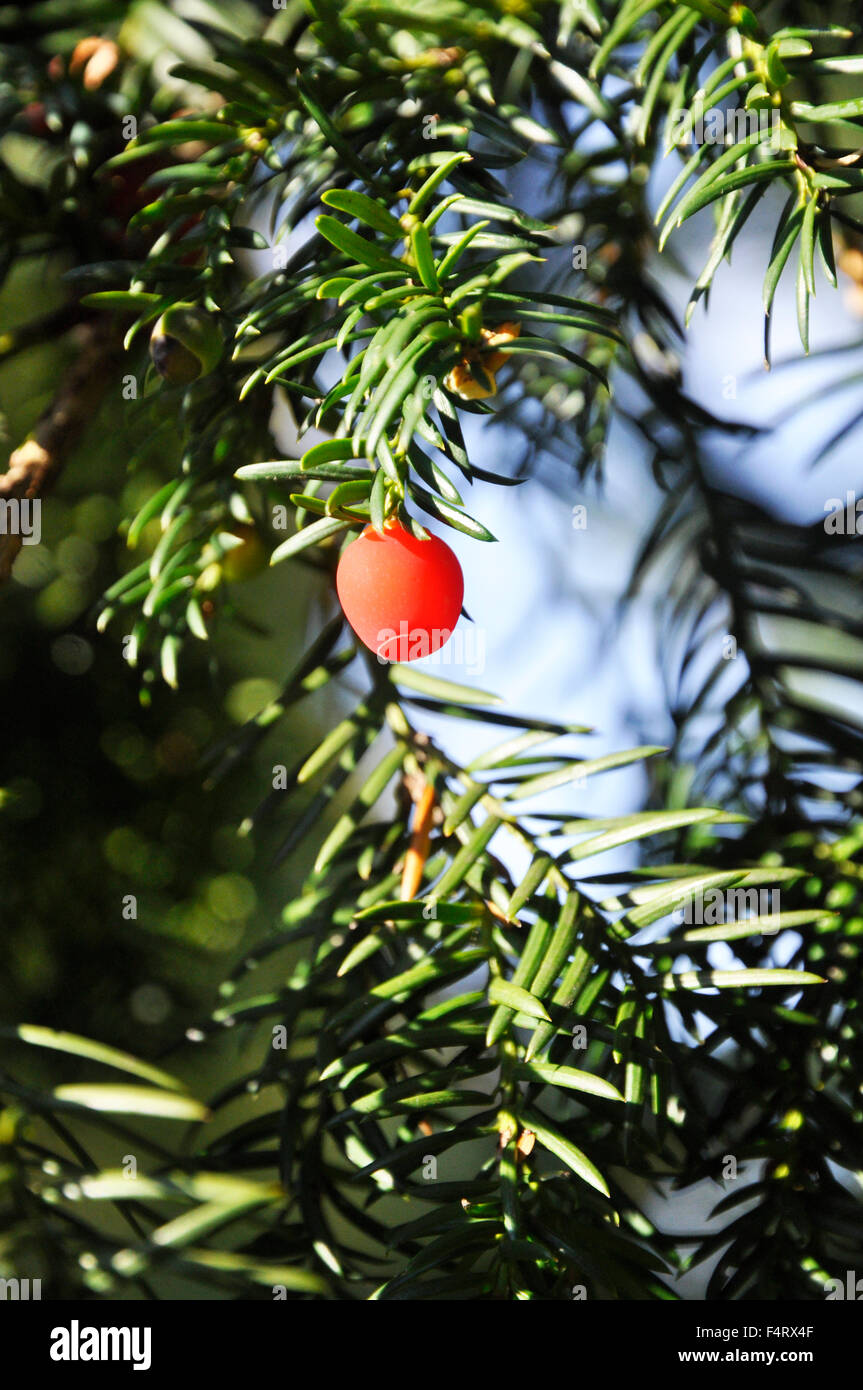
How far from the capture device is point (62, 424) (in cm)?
36

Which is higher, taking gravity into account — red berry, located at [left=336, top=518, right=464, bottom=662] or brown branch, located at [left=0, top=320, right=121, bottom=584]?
brown branch, located at [left=0, top=320, right=121, bottom=584]

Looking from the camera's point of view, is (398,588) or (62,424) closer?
(398,588)

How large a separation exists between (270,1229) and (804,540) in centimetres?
34

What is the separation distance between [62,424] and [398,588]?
0.60 ft

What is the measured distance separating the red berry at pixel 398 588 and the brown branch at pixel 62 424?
15cm

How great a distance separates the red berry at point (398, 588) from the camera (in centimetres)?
25

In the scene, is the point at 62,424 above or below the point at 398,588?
above

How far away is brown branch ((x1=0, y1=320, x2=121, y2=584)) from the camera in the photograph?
0.35 m

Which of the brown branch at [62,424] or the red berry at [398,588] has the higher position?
the brown branch at [62,424]

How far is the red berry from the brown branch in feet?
0.49

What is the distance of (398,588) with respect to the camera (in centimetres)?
25

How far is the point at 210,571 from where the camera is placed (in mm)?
368
